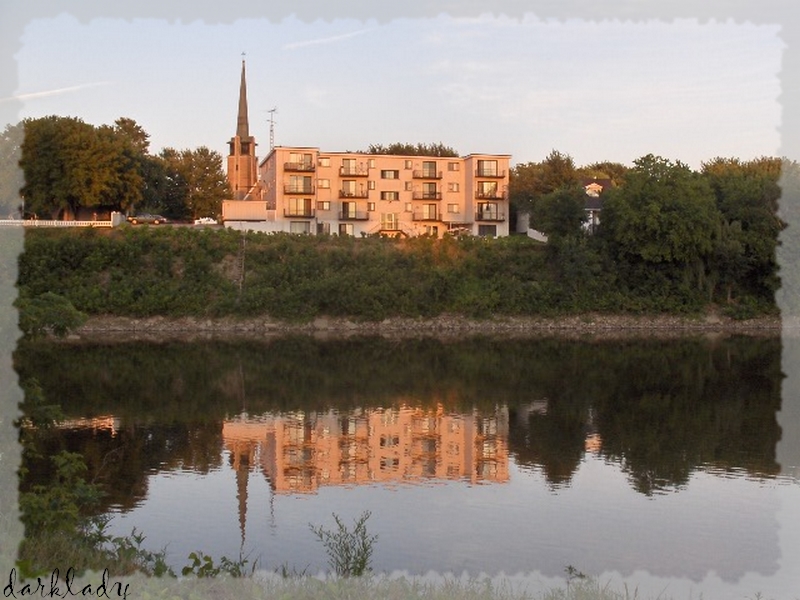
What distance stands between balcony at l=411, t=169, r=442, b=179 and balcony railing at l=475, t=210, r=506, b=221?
4.56m

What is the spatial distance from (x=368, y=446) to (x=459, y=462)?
278cm

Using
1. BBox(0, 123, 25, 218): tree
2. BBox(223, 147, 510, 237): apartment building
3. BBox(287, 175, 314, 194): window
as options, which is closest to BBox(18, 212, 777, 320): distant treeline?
BBox(223, 147, 510, 237): apartment building

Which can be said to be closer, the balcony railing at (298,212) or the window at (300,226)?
the balcony railing at (298,212)

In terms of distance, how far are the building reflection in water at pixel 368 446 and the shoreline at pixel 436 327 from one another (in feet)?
89.3

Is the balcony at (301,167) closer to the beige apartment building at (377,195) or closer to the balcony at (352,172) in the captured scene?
the beige apartment building at (377,195)

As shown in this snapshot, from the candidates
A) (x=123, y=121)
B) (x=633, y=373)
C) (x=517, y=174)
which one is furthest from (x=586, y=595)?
(x=123, y=121)

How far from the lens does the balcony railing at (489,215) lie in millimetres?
78812

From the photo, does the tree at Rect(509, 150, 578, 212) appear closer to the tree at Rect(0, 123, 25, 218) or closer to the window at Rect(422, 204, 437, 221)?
the window at Rect(422, 204, 437, 221)

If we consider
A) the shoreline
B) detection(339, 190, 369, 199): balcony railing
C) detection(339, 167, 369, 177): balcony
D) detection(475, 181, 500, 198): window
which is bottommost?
the shoreline

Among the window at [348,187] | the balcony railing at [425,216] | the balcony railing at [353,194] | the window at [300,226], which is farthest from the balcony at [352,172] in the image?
the balcony railing at [425,216]

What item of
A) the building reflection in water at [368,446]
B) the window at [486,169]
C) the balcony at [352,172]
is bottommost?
the building reflection in water at [368,446]

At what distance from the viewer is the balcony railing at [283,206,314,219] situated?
247 ft

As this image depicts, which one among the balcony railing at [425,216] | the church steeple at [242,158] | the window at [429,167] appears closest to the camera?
the balcony railing at [425,216]

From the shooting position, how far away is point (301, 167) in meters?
75.6
